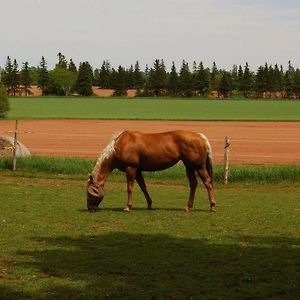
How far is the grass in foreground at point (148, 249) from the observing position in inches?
294

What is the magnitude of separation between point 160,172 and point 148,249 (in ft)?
39.1

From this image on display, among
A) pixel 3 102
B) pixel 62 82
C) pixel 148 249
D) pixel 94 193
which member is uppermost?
pixel 62 82

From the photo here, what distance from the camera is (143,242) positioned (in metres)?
10.3

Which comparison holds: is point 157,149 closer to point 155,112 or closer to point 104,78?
point 155,112

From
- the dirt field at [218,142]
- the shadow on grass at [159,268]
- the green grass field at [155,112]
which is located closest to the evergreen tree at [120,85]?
the green grass field at [155,112]

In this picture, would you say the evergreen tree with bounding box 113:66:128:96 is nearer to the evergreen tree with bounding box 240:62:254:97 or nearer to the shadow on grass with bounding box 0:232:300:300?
the evergreen tree with bounding box 240:62:254:97

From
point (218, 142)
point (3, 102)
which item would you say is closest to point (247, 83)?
point (3, 102)

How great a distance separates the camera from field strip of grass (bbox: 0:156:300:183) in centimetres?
2073

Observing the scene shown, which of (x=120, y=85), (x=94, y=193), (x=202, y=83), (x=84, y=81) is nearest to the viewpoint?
(x=94, y=193)

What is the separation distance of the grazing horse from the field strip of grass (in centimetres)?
695

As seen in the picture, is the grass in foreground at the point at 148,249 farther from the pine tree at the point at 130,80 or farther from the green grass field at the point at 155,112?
the pine tree at the point at 130,80

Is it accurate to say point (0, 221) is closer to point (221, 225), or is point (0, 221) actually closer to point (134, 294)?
point (221, 225)

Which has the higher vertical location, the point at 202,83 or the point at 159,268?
the point at 202,83

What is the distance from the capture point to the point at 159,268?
842 cm
